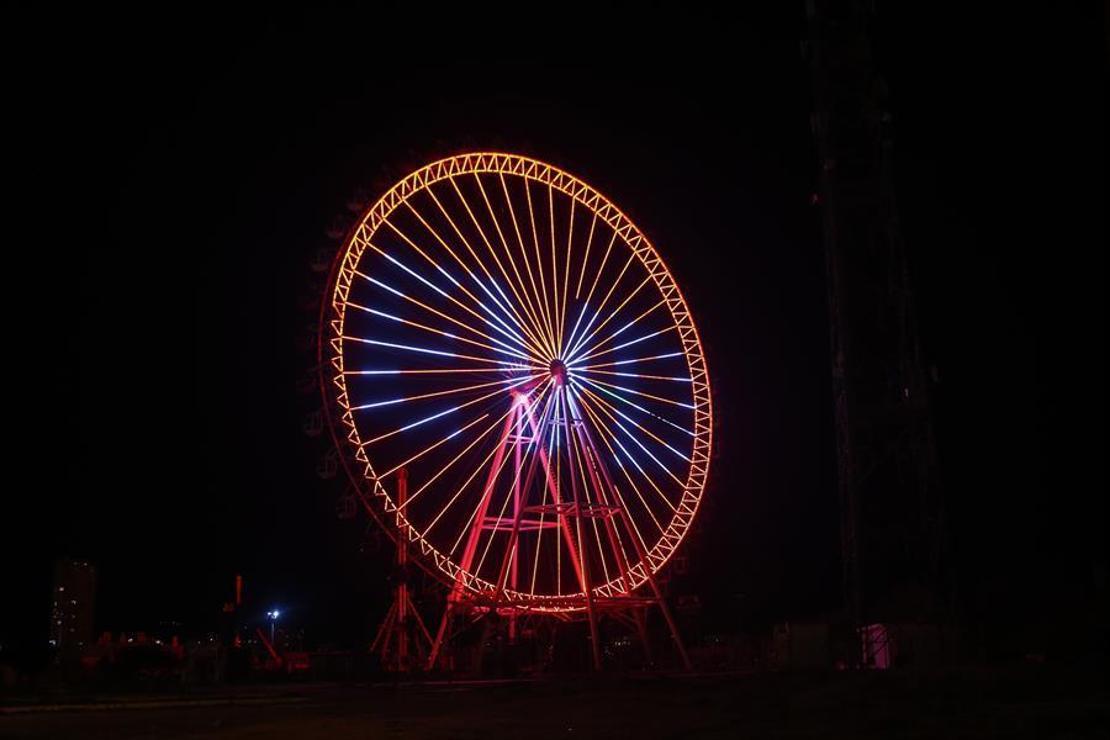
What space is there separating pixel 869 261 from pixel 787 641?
1194cm

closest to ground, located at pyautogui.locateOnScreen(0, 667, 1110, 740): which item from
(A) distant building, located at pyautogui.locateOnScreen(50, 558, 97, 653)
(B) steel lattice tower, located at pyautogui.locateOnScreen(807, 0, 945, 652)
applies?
(B) steel lattice tower, located at pyautogui.locateOnScreen(807, 0, 945, 652)

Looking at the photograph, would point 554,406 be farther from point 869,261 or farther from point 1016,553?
point 1016,553

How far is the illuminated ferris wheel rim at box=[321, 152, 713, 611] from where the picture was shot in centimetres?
3347

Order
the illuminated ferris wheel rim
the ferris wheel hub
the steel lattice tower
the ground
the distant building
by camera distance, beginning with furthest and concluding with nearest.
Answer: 1. the distant building
2. the ferris wheel hub
3. the steel lattice tower
4. the illuminated ferris wheel rim
5. the ground

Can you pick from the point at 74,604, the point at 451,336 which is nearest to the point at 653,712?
the point at 451,336

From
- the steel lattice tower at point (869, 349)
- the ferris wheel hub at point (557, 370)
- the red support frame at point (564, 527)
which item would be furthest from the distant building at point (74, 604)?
the steel lattice tower at point (869, 349)

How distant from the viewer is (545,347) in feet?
119

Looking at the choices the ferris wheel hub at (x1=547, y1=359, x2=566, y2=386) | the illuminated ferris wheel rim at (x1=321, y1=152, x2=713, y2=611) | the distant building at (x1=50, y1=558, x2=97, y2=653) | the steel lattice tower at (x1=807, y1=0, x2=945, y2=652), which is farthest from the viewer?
the distant building at (x1=50, y1=558, x2=97, y2=653)

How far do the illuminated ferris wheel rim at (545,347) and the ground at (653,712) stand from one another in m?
10.0

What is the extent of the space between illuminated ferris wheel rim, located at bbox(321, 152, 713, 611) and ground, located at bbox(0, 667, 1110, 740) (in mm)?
10033

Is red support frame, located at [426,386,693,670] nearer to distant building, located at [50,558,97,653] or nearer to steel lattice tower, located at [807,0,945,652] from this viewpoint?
steel lattice tower, located at [807,0,945,652]

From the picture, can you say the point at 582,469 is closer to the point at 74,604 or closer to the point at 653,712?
the point at 653,712

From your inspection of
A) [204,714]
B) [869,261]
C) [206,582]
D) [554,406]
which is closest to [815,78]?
[869,261]

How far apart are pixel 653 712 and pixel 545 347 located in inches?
711
